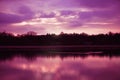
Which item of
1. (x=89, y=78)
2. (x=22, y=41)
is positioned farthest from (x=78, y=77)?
(x=22, y=41)

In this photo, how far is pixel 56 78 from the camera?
10.5m

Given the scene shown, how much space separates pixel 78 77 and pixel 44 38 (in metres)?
48.1

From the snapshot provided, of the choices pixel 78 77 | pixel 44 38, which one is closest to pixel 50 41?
pixel 44 38

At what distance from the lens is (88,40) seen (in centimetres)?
5866

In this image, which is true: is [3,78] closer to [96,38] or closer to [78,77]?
[78,77]

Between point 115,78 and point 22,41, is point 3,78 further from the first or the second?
point 22,41

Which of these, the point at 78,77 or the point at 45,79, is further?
the point at 78,77

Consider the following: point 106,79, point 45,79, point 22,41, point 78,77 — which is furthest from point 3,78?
point 22,41

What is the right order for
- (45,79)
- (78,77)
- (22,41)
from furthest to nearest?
(22,41) → (78,77) → (45,79)

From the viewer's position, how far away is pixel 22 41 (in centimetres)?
5762

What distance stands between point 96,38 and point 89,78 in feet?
157

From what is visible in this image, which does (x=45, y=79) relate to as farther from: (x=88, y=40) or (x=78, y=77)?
(x=88, y=40)

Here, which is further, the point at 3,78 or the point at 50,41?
the point at 50,41

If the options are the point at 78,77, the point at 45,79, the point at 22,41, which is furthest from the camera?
the point at 22,41
